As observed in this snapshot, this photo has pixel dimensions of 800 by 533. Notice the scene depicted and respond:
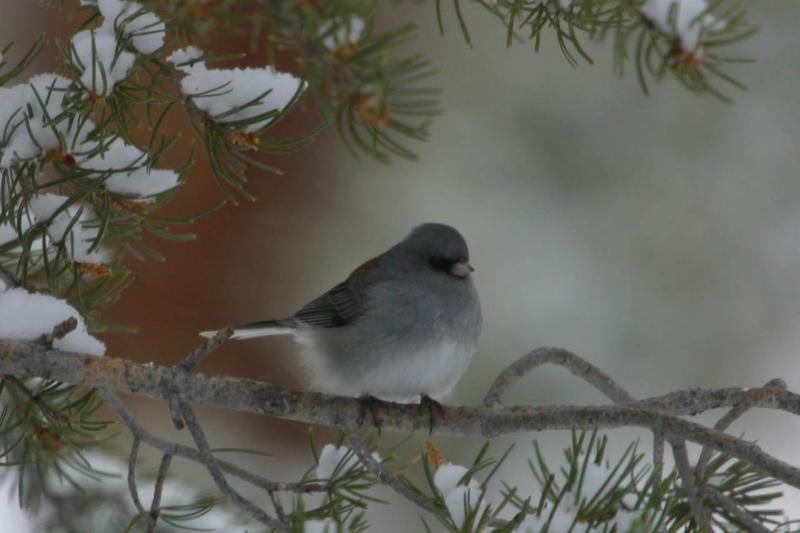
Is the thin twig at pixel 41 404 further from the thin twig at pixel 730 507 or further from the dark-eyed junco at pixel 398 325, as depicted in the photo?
the thin twig at pixel 730 507

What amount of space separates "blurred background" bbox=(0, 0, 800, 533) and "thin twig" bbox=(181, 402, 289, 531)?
2023 millimetres

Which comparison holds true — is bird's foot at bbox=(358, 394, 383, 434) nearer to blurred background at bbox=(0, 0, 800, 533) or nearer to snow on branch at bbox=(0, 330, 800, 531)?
snow on branch at bbox=(0, 330, 800, 531)

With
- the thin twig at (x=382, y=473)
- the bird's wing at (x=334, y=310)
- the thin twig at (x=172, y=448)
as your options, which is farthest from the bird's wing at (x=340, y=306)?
the thin twig at (x=172, y=448)

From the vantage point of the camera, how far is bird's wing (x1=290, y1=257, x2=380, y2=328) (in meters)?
2.37

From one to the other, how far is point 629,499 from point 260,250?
8.29 ft

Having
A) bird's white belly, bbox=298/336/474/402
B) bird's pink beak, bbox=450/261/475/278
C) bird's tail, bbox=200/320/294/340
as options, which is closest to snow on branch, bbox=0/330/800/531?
bird's white belly, bbox=298/336/474/402

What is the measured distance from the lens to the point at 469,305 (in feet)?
7.67

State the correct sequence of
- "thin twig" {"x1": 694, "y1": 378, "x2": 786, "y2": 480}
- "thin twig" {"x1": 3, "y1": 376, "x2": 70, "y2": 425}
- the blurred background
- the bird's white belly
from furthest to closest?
the blurred background, the bird's white belly, "thin twig" {"x1": 3, "y1": 376, "x2": 70, "y2": 425}, "thin twig" {"x1": 694, "y1": 378, "x2": 786, "y2": 480}

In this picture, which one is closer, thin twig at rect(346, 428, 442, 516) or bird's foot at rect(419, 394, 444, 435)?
thin twig at rect(346, 428, 442, 516)

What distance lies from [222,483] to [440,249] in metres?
1.21

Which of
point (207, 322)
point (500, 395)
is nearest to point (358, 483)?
point (500, 395)

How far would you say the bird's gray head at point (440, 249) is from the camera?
2455mm

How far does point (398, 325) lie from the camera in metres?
2.25

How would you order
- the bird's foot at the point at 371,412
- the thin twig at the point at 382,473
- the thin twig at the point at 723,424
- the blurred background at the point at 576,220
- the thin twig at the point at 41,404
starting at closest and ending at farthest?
the thin twig at the point at 382,473 → the thin twig at the point at 723,424 → the thin twig at the point at 41,404 → the bird's foot at the point at 371,412 → the blurred background at the point at 576,220
